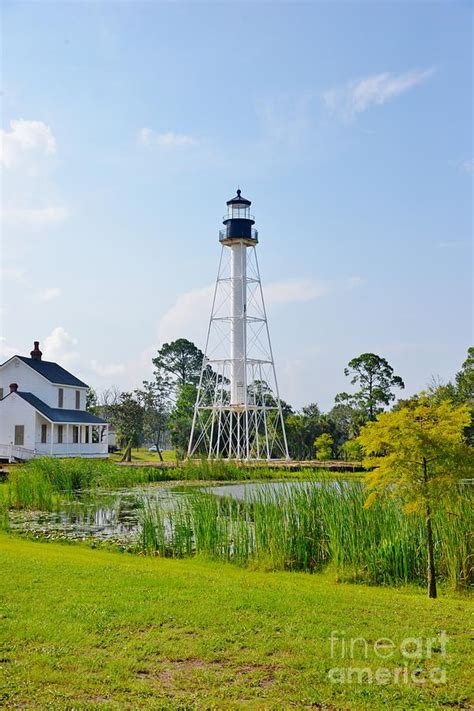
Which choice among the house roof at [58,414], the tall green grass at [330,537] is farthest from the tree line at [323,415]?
the tall green grass at [330,537]

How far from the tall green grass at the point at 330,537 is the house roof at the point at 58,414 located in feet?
76.1

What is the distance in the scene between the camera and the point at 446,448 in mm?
8266

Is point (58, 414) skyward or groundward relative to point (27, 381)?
groundward

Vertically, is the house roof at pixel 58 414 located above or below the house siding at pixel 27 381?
below

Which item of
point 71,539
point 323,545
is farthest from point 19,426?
point 323,545

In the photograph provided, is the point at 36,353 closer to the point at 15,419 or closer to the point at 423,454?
the point at 15,419

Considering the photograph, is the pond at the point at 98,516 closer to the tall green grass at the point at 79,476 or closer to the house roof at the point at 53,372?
the tall green grass at the point at 79,476

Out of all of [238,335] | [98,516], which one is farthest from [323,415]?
[98,516]

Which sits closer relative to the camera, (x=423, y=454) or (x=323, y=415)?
(x=423, y=454)

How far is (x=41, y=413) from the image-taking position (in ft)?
109

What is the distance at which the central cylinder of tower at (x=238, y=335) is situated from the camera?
35344mm

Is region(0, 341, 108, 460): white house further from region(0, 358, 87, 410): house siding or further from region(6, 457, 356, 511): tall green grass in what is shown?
region(6, 457, 356, 511): tall green grass

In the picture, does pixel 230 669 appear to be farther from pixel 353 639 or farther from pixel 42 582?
pixel 42 582

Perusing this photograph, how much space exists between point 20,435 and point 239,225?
15887mm
